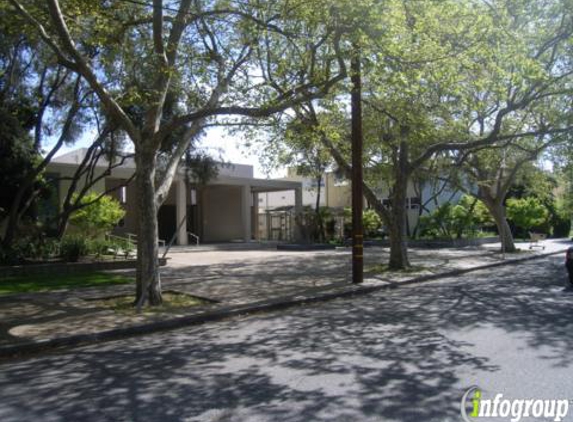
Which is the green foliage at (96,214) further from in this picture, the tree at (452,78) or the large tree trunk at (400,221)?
the large tree trunk at (400,221)

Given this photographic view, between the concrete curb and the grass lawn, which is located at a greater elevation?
the grass lawn

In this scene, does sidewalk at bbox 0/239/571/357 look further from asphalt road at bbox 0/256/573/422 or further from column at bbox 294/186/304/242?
column at bbox 294/186/304/242

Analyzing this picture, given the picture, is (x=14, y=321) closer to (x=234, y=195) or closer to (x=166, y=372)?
(x=166, y=372)

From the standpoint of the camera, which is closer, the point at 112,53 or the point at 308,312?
the point at 308,312

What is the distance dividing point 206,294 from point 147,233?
7.55 ft

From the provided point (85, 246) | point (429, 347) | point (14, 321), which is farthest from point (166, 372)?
point (85, 246)

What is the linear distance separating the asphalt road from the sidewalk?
571 millimetres

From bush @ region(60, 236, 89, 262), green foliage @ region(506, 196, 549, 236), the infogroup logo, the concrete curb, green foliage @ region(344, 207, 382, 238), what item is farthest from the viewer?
green foliage @ region(344, 207, 382, 238)

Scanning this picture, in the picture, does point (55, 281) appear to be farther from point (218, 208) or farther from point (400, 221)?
point (218, 208)

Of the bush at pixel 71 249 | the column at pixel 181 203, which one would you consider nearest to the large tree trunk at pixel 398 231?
the bush at pixel 71 249

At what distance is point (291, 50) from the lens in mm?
13086

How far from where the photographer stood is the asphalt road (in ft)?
16.9

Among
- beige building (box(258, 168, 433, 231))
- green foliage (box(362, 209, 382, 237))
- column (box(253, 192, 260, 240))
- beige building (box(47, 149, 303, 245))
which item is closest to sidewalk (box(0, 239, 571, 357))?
beige building (box(47, 149, 303, 245))

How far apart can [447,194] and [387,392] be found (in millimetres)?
45952
